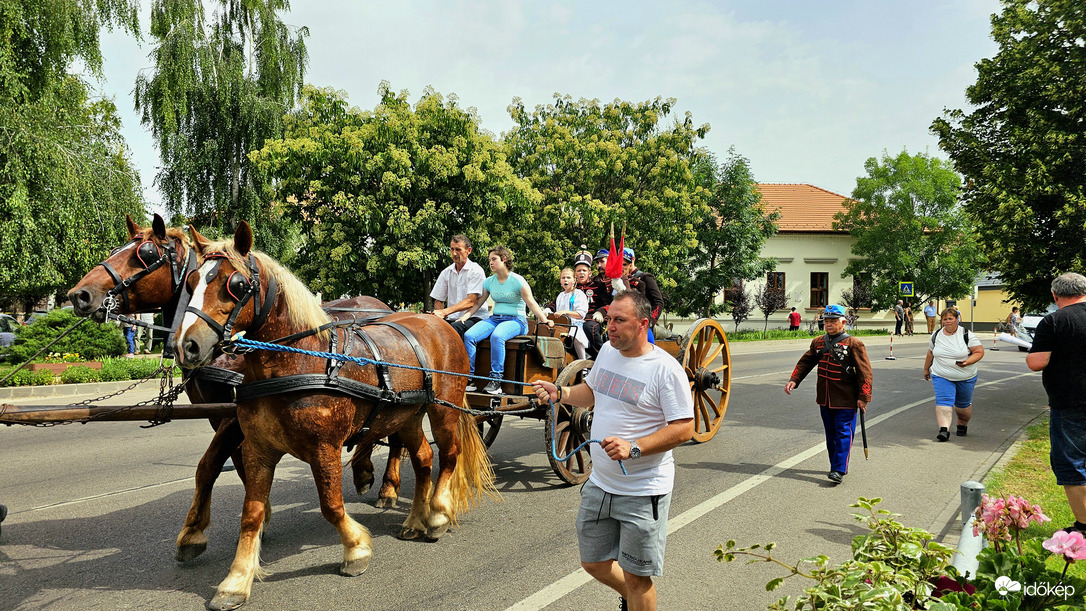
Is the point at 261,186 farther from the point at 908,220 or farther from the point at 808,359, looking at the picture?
the point at 908,220

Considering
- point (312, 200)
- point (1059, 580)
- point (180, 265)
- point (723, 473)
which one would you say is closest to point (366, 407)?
point (180, 265)

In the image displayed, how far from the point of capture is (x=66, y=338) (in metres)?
14.6

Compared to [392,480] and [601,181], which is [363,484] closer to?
[392,480]

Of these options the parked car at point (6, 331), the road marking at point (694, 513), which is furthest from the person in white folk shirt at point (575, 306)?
the parked car at point (6, 331)

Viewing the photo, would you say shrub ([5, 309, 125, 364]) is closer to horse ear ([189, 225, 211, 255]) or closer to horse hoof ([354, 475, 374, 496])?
horse hoof ([354, 475, 374, 496])

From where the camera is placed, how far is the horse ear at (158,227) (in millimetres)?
4098

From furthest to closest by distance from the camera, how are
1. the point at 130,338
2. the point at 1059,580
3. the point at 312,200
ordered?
the point at 312,200
the point at 130,338
the point at 1059,580

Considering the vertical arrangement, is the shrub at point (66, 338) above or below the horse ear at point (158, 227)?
below

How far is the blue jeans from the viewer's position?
633 centimetres

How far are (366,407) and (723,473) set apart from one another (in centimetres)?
422

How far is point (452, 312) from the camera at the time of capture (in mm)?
6277

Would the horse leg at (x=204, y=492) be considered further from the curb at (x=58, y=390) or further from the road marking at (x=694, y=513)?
the curb at (x=58, y=390)

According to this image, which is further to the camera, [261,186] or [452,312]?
[261,186]

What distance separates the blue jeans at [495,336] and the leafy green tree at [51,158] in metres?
12.8
